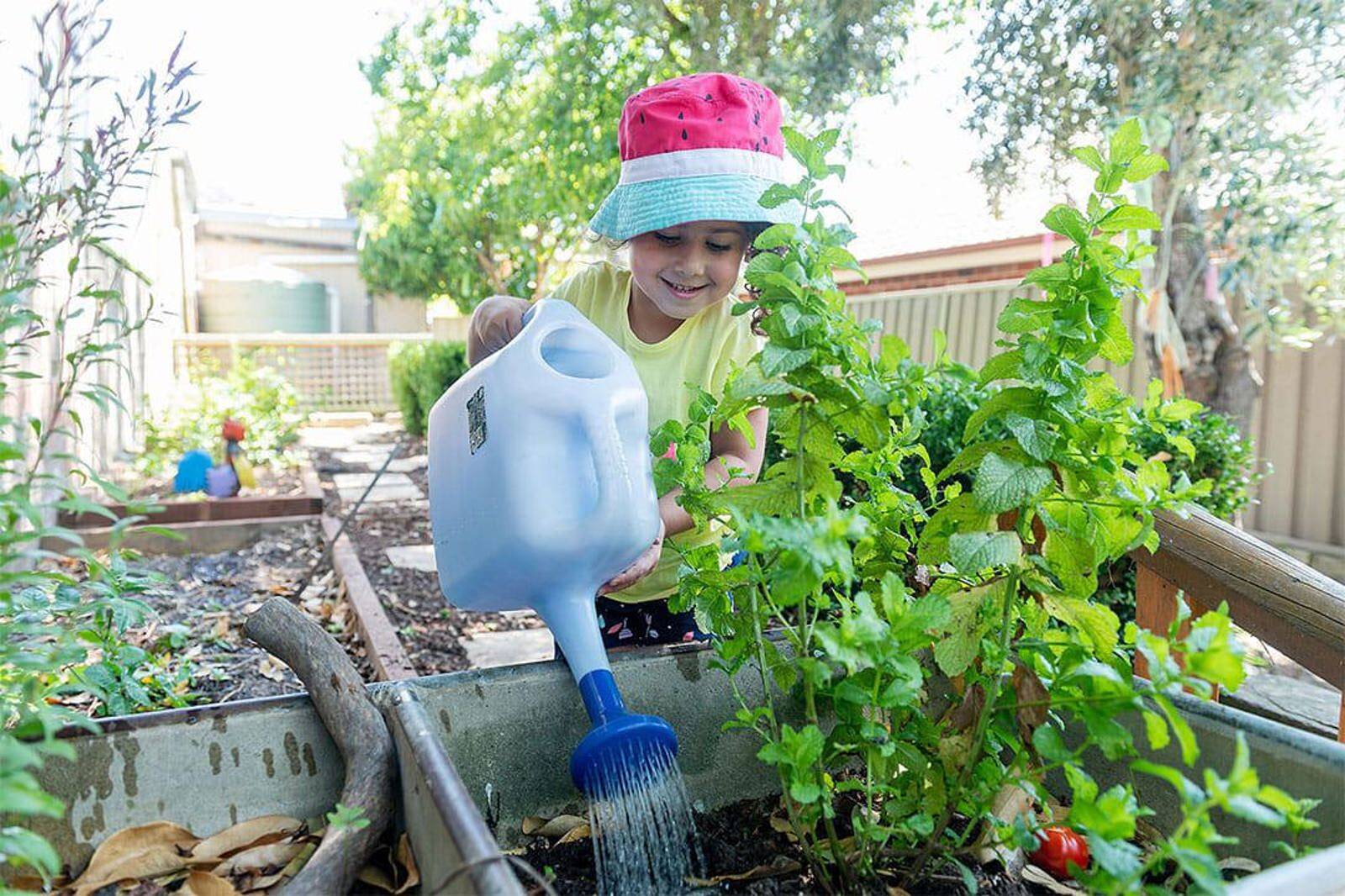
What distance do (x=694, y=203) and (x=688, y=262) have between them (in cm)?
12

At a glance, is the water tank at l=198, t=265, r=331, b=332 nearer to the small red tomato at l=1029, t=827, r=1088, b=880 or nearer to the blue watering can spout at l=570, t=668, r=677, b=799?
the blue watering can spout at l=570, t=668, r=677, b=799

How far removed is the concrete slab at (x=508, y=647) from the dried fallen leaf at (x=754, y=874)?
187 centimetres

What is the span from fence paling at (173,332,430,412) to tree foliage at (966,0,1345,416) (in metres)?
9.53

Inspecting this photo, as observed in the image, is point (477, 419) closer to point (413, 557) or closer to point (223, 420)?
point (413, 557)

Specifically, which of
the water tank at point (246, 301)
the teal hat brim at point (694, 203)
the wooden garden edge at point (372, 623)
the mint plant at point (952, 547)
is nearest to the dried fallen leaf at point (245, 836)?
the mint plant at point (952, 547)

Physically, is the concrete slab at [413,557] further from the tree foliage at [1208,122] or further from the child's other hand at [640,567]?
the tree foliage at [1208,122]

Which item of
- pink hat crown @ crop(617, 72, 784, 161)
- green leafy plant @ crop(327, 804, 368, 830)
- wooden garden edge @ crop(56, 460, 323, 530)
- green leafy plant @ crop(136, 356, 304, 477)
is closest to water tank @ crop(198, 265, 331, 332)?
green leafy plant @ crop(136, 356, 304, 477)

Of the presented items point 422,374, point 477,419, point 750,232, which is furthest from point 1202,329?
point 422,374

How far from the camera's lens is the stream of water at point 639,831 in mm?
1118

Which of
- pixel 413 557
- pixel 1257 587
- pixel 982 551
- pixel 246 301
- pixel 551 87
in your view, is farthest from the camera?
pixel 246 301

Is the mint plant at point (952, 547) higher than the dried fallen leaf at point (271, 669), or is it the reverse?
the mint plant at point (952, 547)

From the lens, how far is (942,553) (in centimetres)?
114

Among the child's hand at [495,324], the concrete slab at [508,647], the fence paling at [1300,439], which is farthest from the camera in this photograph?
the fence paling at [1300,439]

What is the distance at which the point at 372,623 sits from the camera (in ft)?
9.36
